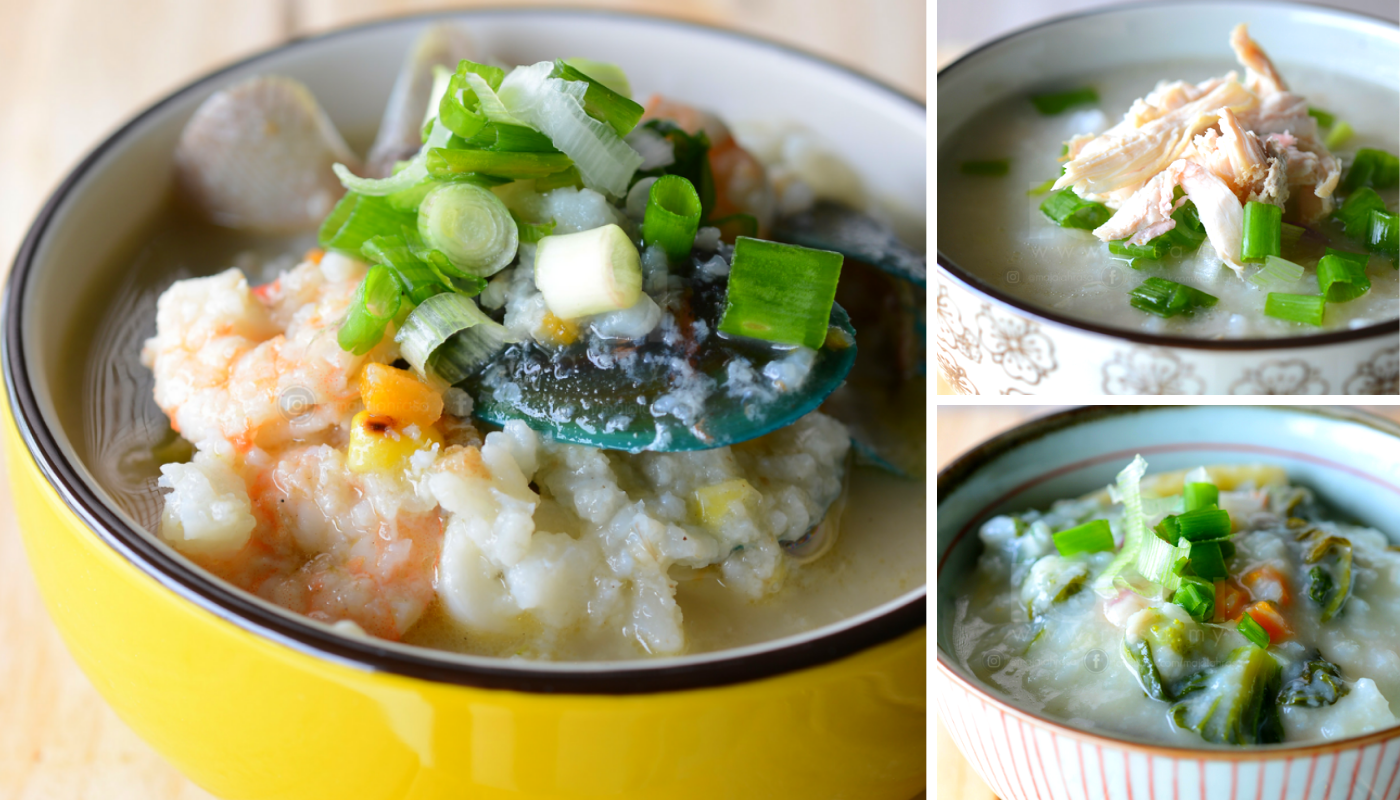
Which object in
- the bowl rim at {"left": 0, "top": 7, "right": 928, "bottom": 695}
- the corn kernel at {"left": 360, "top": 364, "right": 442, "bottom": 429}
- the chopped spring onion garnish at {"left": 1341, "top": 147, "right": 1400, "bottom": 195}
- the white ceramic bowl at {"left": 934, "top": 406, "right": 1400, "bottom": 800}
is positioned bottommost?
the white ceramic bowl at {"left": 934, "top": 406, "right": 1400, "bottom": 800}

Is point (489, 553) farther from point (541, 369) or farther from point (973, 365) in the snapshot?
point (973, 365)

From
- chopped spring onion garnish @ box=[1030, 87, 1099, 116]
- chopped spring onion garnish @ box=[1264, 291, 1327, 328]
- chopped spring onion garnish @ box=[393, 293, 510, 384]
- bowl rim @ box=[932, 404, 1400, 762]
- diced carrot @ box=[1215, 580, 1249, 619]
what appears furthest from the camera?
chopped spring onion garnish @ box=[1030, 87, 1099, 116]

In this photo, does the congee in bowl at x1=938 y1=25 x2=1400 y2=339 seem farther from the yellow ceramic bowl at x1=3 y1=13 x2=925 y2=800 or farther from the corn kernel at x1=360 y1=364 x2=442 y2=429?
the corn kernel at x1=360 y1=364 x2=442 y2=429

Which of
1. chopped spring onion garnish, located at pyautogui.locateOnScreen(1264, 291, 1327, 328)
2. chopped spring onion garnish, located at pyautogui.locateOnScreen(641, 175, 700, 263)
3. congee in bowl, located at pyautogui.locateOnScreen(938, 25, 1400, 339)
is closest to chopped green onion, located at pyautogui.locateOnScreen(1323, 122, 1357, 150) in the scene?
congee in bowl, located at pyautogui.locateOnScreen(938, 25, 1400, 339)

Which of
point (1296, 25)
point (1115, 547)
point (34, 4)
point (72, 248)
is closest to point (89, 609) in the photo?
point (72, 248)

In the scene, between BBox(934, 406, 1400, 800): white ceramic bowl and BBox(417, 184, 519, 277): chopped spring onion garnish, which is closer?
BBox(934, 406, 1400, 800): white ceramic bowl

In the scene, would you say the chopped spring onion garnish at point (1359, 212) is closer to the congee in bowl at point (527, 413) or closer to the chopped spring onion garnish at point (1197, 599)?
the chopped spring onion garnish at point (1197, 599)

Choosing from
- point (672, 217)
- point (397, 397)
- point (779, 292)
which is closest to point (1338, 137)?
point (779, 292)

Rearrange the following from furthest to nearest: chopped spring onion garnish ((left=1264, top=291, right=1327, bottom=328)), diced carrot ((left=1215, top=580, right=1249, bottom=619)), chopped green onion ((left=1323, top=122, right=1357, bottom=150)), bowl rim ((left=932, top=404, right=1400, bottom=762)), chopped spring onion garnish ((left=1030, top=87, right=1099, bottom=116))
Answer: chopped spring onion garnish ((left=1030, top=87, right=1099, bottom=116)), chopped green onion ((left=1323, top=122, right=1357, bottom=150)), diced carrot ((left=1215, top=580, right=1249, bottom=619)), chopped spring onion garnish ((left=1264, top=291, right=1327, bottom=328)), bowl rim ((left=932, top=404, right=1400, bottom=762))

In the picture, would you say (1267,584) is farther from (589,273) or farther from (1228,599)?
(589,273)
